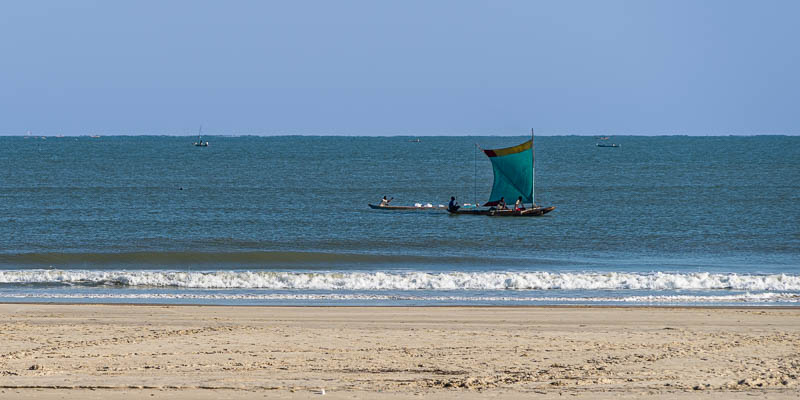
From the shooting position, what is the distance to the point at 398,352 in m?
14.1

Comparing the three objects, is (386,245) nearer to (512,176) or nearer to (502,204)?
(502,204)

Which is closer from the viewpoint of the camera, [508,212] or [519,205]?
[508,212]

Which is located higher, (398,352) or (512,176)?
(512,176)

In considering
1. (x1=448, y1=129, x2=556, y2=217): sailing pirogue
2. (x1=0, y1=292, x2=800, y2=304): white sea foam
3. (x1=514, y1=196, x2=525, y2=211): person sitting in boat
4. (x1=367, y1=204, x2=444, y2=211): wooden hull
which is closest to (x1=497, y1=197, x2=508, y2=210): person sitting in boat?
(x1=448, y1=129, x2=556, y2=217): sailing pirogue

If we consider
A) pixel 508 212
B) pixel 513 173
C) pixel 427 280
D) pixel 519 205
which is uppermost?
pixel 513 173

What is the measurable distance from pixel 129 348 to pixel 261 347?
2008mm

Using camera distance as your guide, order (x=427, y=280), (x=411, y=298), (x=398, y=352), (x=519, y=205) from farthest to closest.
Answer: (x=519, y=205)
(x=427, y=280)
(x=411, y=298)
(x=398, y=352)

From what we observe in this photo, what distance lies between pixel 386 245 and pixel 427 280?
36.6 ft

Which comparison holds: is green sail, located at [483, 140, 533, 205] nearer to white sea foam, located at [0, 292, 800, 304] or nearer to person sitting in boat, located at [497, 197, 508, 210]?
person sitting in boat, located at [497, 197, 508, 210]

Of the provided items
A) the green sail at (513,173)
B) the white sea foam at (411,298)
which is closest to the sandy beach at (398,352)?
the white sea foam at (411,298)

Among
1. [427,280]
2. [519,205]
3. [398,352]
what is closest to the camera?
[398,352]

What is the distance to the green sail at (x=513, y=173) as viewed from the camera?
47031mm

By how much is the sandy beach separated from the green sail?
2824 centimetres

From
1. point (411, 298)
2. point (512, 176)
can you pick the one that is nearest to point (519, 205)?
point (512, 176)
